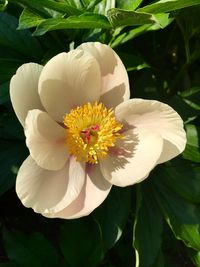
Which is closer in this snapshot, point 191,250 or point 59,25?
point 59,25

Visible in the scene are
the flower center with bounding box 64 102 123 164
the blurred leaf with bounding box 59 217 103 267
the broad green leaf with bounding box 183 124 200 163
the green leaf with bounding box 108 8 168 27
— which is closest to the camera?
the green leaf with bounding box 108 8 168 27

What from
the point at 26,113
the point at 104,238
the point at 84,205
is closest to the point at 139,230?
the point at 104,238

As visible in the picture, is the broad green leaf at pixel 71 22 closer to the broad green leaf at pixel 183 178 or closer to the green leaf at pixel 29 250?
the broad green leaf at pixel 183 178

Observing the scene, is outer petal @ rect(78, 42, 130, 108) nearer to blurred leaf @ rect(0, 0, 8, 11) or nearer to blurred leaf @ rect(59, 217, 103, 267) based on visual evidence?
blurred leaf @ rect(0, 0, 8, 11)

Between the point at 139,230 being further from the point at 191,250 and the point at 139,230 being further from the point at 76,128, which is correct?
the point at 76,128

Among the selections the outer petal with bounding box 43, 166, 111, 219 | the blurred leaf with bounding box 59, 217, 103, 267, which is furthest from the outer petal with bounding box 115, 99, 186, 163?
the blurred leaf with bounding box 59, 217, 103, 267

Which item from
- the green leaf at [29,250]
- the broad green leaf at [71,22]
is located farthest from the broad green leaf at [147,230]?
the broad green leaf at [71,22]
